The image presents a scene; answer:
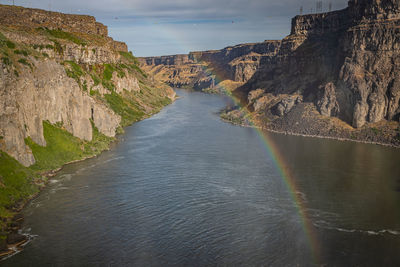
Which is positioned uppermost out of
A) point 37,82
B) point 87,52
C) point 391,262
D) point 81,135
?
point 87,52

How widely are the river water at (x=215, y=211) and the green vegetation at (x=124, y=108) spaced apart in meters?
30.0

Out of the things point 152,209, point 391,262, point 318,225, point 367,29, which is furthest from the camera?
point 367,29

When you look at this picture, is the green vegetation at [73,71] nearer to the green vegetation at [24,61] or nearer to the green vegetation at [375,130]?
the green vegetation at [24,61]

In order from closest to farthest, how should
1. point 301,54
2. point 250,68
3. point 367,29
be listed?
point 367,29, point 301,54, point 250,68

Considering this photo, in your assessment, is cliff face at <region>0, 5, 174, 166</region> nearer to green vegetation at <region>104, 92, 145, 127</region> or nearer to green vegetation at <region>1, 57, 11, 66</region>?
green vegetation at <region>1, 57, 11, 66</region>

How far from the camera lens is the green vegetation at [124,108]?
9559cm

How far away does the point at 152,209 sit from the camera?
4122 cm

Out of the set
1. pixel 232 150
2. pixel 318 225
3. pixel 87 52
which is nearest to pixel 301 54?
pixel 232 150

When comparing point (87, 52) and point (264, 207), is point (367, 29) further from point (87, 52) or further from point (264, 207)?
point (87, 52)

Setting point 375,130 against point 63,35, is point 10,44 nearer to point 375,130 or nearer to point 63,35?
point 63,35

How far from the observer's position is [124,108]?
102 meters

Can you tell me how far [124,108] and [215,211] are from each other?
6707cm

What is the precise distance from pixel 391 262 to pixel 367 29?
218ft

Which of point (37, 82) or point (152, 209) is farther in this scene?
point (37, 82)
